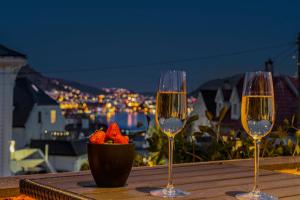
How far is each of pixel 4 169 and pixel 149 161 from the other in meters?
7.67

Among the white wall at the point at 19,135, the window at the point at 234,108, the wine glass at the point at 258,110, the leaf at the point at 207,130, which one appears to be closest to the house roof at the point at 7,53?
the leaf at the point at 207,130

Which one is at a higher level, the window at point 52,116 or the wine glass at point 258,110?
the window at point 52,116

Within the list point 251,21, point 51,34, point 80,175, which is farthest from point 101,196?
point 51,34

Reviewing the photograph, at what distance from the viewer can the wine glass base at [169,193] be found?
2192 millimetres

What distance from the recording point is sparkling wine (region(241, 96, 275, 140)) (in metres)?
2.20

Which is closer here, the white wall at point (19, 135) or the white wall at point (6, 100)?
the white wall at point (6, 100)

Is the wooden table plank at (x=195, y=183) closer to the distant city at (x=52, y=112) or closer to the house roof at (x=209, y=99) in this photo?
the distant city at (x=52, y=112)

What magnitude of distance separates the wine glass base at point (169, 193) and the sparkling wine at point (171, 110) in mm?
237

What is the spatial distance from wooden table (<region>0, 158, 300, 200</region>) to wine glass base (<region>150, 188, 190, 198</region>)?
29mm

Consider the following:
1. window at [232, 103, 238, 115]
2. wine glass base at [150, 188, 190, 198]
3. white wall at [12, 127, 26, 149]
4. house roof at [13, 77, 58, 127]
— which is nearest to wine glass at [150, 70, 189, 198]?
wine glass base at [150, 188, 190, 198]

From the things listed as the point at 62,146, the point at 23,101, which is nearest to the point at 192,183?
the point at 62,146

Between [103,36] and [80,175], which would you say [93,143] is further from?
[103,36]

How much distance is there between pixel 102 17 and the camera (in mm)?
52594

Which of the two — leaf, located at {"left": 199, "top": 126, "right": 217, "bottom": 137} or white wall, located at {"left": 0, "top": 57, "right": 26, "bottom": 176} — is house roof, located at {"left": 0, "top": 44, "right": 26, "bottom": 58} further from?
leaf, located at {"left": 199, "top": 126, "right": 217, "bottom": 137}
